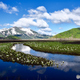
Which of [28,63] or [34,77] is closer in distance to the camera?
[34,77]

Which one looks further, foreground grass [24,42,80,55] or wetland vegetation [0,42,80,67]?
foreground grass [24,42,80,55]

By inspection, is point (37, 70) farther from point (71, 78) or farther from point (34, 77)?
point (71, 78)

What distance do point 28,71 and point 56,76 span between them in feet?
17.8

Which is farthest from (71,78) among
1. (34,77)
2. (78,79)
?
(34,77)

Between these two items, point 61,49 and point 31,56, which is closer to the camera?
point 31,56

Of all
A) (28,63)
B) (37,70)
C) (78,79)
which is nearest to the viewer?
→ (78,79)

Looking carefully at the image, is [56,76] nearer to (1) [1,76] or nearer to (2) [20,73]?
(2) [20,73]

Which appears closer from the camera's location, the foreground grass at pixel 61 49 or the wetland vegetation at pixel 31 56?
the wetland vegetation at pixel 31 56

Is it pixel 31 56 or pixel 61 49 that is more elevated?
pixel 61 49

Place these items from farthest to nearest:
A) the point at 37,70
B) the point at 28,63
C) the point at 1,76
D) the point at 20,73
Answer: the point at 28,63 < the point at 37,70 < the point at 20,73 < the point at 1,76

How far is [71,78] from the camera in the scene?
679 inches

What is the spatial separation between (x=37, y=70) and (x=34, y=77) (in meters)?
3.17

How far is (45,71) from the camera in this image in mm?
20297

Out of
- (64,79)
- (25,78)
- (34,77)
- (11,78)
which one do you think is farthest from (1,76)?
(64,79)
